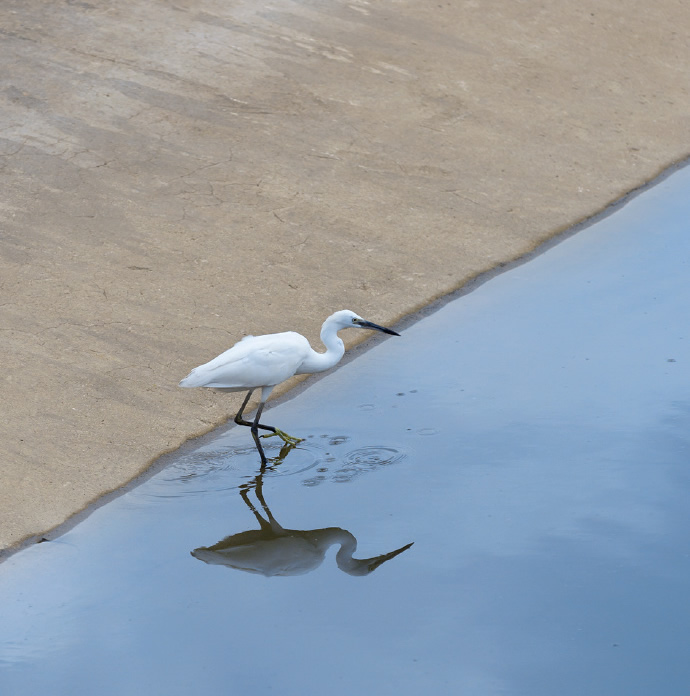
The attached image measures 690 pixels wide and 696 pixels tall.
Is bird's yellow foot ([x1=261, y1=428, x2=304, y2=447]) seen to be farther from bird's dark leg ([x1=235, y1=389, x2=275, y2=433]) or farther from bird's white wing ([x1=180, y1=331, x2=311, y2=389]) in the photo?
bird's white wing ([x1=180, y1=331, x2=311, y2=389])

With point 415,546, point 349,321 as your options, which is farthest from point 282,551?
point 349,321

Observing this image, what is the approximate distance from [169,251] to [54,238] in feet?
2.84

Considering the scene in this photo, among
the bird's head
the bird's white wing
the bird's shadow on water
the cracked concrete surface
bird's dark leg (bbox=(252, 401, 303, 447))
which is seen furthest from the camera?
the cracked concrete surface

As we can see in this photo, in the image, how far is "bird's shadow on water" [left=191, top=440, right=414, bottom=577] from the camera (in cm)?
573

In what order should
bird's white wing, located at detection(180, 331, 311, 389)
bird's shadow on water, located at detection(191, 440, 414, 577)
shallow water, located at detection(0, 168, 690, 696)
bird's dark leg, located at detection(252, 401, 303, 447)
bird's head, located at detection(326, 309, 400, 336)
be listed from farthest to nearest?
bird's head, located at detection(326, 309, 400, 336), bird's dark leg, located at detection(252, 401, 303, 447), bird's white wing, located at detection(180, 331, 311, 389), bird's shadow on water, located at detection(191, 440, 414, 577), shallow water, located at detection(0, 168, 690, 696)

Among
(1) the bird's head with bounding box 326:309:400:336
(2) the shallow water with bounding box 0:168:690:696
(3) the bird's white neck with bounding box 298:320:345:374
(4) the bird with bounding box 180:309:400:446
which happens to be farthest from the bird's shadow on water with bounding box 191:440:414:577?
(1) the bird's head with bounding box 326:309:400:336

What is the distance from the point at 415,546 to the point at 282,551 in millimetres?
670

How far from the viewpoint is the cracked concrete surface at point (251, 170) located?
24.0ft

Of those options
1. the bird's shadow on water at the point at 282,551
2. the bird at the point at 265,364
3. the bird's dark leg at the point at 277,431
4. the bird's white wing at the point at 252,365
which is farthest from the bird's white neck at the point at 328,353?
the bird's shadow on water at the point at 282,551

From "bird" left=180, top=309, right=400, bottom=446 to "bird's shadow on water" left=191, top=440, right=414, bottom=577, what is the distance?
0.72 m

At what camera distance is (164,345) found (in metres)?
7.71

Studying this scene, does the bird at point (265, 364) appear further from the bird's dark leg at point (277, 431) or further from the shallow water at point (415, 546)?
the shallow water at point (415, 546)

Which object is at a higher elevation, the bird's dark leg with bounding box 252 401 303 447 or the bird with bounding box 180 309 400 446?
the bird with bounding box 180 309 400 446

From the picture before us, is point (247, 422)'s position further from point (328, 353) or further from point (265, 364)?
point (328, 353)
